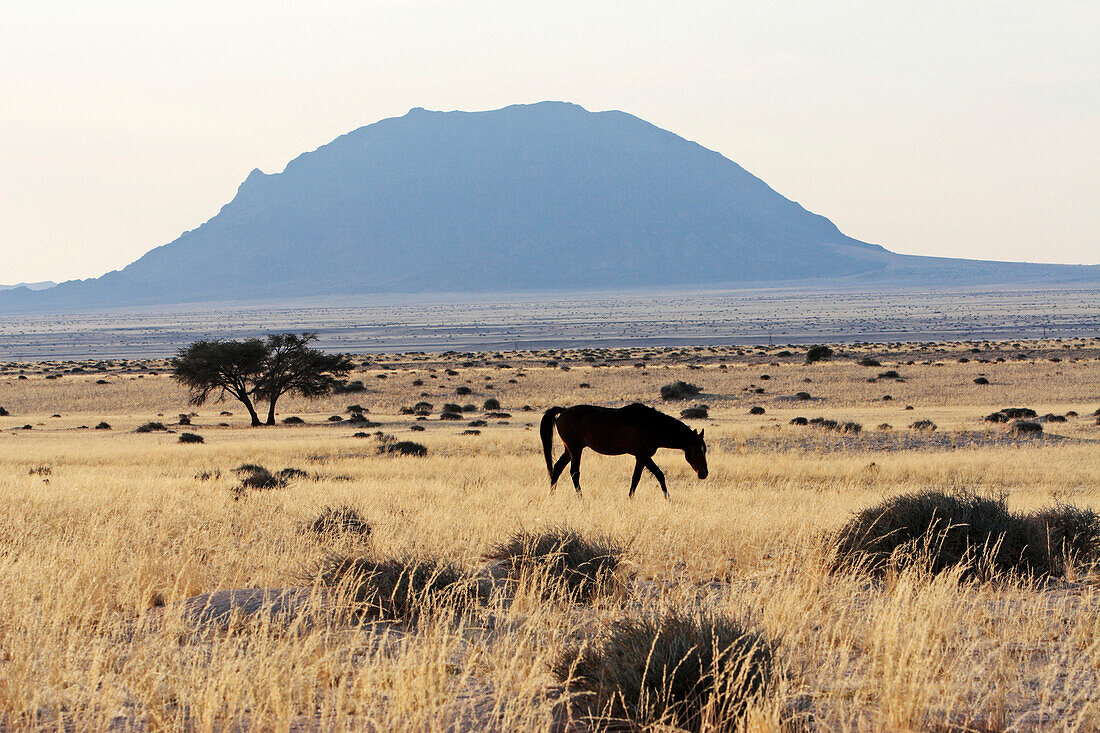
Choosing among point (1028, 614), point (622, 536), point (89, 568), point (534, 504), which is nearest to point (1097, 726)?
point (1028, 614)

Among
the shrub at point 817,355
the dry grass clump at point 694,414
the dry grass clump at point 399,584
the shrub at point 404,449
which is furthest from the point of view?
the shrub at point 817,355

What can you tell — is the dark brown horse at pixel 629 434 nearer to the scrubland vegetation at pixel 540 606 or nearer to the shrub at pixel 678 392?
the scrubland vegetation at pixel 540 606

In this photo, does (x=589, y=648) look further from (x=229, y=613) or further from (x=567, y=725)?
(x=229, y=613)

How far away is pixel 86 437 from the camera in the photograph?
1613 inches

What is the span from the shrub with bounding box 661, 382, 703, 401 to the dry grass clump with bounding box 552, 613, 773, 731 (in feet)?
163

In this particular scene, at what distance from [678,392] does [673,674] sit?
5168 centimetres

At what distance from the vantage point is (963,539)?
9320 millimetres

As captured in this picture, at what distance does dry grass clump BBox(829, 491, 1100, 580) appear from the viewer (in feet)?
29.2

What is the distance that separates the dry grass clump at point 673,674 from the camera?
4.85 m

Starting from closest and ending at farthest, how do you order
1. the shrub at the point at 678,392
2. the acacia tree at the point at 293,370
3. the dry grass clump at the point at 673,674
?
the dry grass clump at the point at 673,674 → the acacia tree at the point at 293,370 → the shrub at the point at 678,392

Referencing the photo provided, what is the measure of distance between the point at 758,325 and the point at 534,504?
6797 inches

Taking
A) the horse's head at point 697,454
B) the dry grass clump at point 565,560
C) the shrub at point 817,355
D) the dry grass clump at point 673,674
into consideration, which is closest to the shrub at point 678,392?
the shrub at point 817,355

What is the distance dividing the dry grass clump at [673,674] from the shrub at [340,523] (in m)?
5.83

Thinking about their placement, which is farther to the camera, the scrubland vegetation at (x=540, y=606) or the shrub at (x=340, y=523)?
the shrub at (x=340, y=523)
